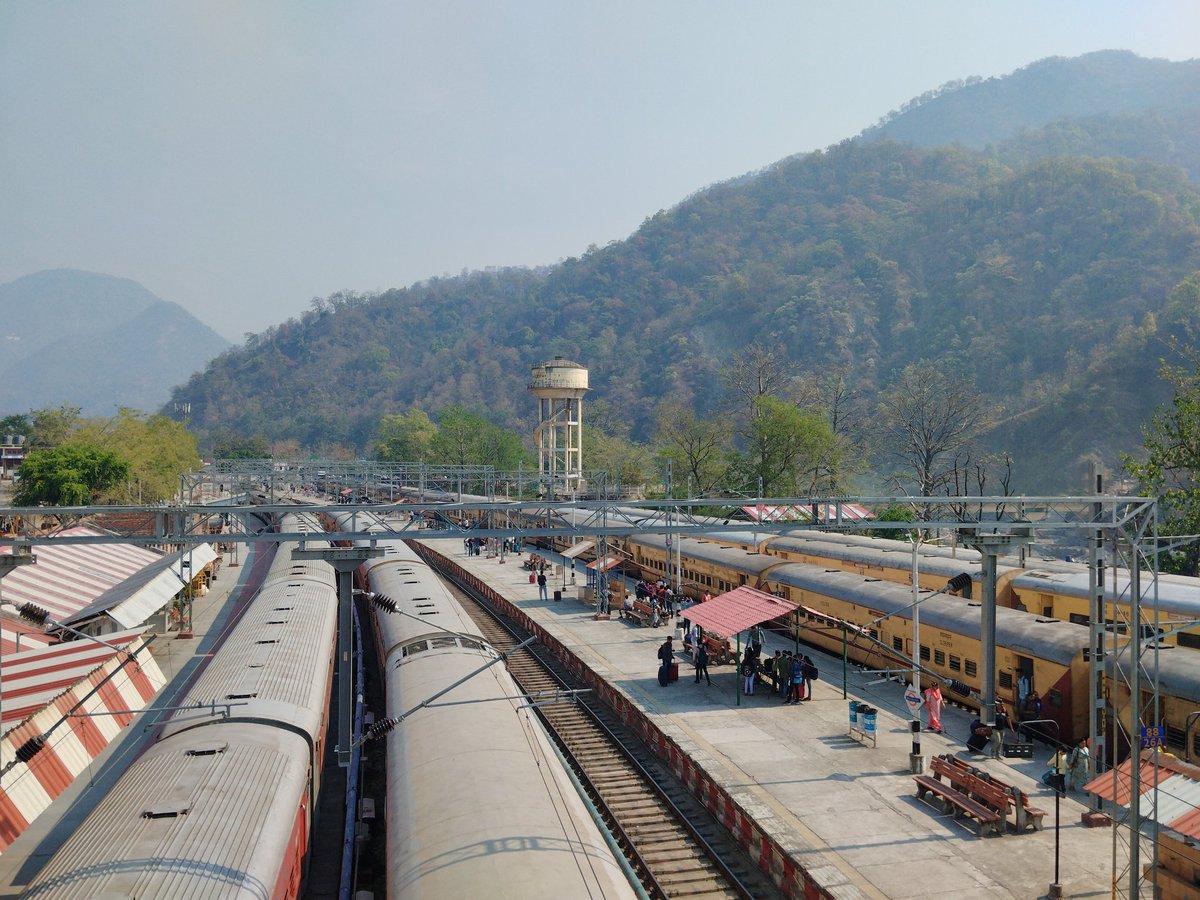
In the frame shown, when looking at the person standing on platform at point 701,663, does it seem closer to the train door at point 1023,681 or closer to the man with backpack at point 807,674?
the man with backpack at point 807,674

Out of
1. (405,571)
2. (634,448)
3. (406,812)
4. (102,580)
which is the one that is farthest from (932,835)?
(634,448)

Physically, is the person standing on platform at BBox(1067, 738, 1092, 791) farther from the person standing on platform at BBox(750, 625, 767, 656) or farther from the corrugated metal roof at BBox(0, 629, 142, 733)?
the corrugated metal roof at BBox(0, 629, 142, 733)

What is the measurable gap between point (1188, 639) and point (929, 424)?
169ft

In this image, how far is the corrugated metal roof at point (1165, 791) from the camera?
11273mm

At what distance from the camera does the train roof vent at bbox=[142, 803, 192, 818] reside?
9750 millimetres

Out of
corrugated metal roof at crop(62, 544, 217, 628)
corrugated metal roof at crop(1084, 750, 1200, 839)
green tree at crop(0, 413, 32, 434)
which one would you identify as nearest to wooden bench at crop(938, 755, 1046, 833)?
corrugated metal roof at crop(1084, 750, 1200, 839)

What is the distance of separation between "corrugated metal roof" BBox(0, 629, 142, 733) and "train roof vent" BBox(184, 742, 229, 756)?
16.8 ft

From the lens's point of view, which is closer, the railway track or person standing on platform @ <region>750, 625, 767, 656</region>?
the railway track

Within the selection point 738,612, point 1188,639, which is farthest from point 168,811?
point 1188,639

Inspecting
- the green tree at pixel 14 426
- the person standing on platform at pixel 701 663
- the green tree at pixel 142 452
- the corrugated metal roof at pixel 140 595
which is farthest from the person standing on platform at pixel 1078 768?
the green tree at pixel 14 426

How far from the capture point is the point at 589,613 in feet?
127

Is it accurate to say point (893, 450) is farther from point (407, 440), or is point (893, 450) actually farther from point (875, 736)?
point (875, 736)

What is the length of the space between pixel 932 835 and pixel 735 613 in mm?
9794

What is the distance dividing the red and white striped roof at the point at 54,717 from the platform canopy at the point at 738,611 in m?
14.5
